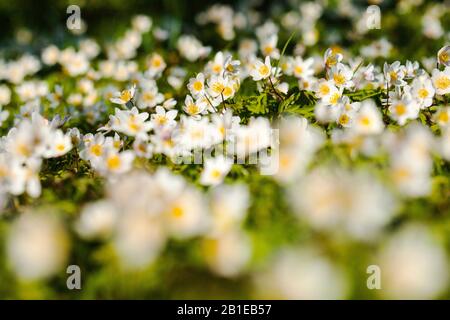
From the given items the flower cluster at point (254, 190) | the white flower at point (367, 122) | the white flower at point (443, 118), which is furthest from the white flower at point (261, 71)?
Result: the white flower at point (443, 118)

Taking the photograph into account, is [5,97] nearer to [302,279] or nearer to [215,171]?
[215,171]

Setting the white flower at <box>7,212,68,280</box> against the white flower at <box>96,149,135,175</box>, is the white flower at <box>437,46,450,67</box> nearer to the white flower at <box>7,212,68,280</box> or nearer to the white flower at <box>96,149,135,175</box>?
the white flower at <box>96,149,135,175</box>

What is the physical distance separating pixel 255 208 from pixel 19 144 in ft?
2.83

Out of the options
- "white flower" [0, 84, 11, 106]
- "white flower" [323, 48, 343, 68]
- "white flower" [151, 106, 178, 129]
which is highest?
"white flower" [0, 84, 11, 106]

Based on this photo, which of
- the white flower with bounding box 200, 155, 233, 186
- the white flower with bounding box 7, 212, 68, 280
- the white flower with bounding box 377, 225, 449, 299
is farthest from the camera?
the white flower with bounding box 200, 155, 233, 186

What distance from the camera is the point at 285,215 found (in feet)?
5.16

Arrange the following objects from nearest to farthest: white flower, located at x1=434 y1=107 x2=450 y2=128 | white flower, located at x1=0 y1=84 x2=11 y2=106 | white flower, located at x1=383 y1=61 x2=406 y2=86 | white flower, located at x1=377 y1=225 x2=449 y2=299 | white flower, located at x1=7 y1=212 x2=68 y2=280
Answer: white flower, located at x1=377 y1=225 x2=449 y2=299, white flower, located at x1=7 y1=212 x2=68 y2=280, white flower, located at x1=434 y1=107 x2=450 y2=128, white flower, located at x1=383 y1=61 x2=406 y2=86, white flower, located at x1=0 y1=84 x2=11 y2=106

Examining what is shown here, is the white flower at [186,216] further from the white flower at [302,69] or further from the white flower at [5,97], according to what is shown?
the white flower at [5,97]

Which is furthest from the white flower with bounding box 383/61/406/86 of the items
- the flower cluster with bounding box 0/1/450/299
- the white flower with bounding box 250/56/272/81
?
the white flower with bounding box 250/56/272/81

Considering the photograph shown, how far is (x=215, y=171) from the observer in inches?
70.9

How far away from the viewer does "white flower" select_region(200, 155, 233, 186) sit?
177 cm

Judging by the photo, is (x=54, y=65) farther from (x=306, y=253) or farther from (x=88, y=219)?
(x=306, y=253)

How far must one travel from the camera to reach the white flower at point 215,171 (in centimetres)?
177

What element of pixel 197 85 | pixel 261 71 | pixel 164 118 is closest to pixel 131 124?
pixel 164 118
